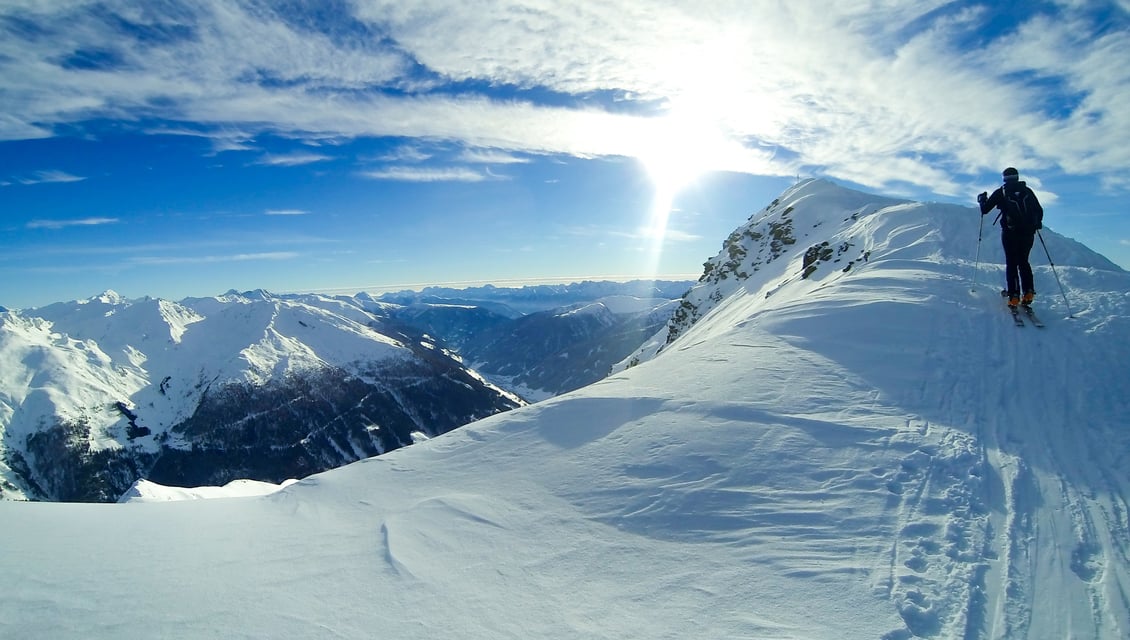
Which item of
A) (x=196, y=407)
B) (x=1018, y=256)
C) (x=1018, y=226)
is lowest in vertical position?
(x=196, y=407)

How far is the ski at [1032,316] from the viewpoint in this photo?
12.8 meters

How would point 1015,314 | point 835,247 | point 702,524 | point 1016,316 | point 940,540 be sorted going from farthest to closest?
point 835,247 < point 1015,314 < point 1016,316 < point 702,524 < point 940,540

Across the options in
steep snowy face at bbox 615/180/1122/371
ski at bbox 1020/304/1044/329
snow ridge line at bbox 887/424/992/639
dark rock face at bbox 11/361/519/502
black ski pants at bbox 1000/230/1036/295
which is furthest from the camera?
dark rock face at bbox 11/361/519/502

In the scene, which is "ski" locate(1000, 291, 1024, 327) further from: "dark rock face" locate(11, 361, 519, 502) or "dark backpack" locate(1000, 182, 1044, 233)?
"dark rock face" locate(11, 361, 519, 502)

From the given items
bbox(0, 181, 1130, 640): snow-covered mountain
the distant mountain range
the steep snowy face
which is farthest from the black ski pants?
the distant mountain range

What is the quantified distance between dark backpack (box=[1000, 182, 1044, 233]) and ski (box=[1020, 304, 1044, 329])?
2.08m

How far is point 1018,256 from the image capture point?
13.6 meters

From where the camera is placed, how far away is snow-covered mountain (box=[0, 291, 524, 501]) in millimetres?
134000

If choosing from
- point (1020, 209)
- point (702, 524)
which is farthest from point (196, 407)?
point (1020, 209)

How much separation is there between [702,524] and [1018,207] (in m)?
14.0

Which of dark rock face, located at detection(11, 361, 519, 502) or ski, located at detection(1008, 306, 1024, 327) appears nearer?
ski, located at detection(1008, 306, 1024, 327)

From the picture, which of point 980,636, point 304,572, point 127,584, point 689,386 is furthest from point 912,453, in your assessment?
point 127,584

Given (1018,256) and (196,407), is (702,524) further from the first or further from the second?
(196,407)

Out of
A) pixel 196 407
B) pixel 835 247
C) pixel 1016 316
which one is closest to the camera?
pixel 1016 316
